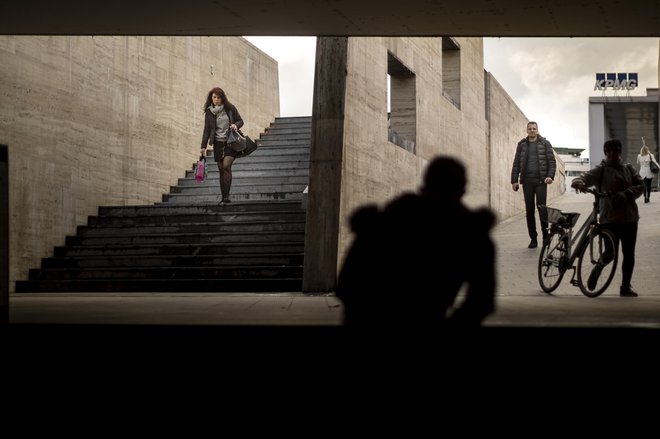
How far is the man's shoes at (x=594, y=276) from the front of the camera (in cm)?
760

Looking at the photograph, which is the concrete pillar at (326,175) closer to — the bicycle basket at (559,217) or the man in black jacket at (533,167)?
the bicycle basket at (559,217)

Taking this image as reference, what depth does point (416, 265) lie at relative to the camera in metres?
2.65

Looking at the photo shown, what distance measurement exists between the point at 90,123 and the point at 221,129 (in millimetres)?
1971

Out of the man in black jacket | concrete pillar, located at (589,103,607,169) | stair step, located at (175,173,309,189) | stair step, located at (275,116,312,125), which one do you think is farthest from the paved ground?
concrete pillar, located at (589,103,607,169)

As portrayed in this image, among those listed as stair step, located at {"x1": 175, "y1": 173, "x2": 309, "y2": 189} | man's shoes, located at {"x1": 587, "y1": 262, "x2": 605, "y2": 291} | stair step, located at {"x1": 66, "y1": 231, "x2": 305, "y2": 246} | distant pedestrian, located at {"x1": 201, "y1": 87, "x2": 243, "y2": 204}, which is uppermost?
distant pedestrian, located at {"x1": 201, "y1": 87, "x2": 243, "y2": 204}

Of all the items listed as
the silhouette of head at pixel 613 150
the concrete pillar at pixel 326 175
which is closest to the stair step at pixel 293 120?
the concrete pillar at pixel 326 175

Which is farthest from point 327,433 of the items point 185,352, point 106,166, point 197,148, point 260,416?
point 197,148

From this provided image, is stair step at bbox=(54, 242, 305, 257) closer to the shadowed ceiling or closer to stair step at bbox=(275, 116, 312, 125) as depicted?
the shadowed ceiling

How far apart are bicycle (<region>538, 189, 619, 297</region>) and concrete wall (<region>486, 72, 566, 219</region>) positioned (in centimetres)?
856

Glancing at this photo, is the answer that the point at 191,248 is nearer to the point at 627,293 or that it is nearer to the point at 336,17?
the point at 336,17

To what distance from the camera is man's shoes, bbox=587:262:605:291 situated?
7.60 metres

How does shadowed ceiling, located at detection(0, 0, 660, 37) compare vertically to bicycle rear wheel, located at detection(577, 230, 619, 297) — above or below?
above

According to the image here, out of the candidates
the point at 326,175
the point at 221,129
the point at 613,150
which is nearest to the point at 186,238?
the point at 221,129

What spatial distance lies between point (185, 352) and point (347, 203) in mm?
5431
